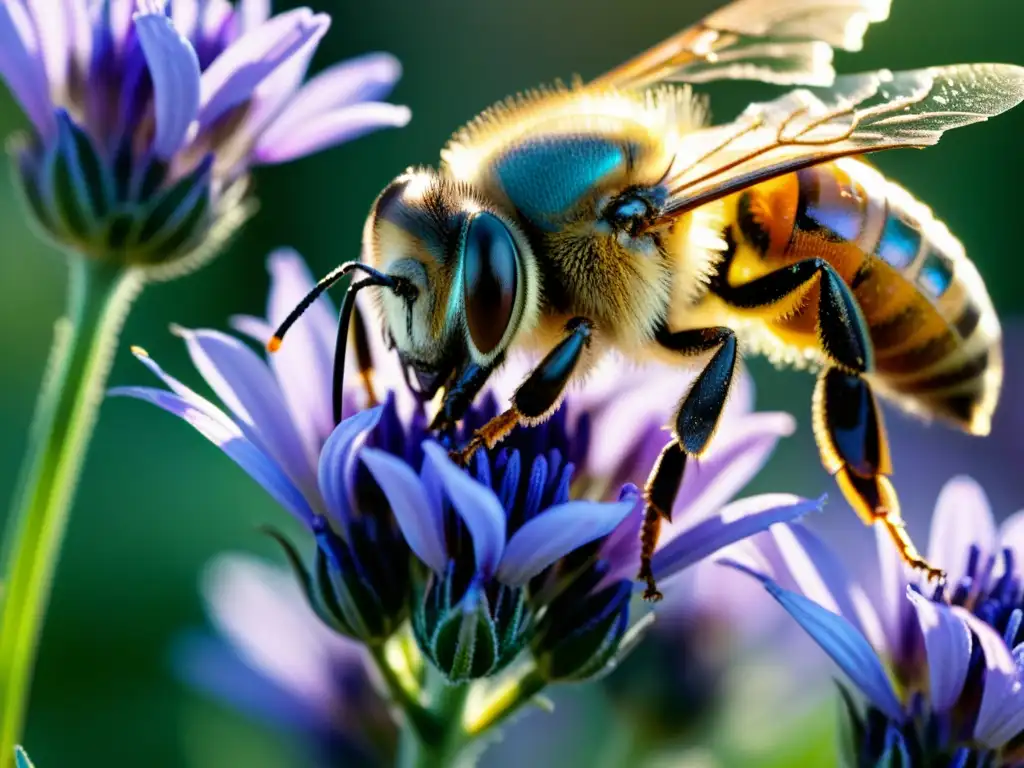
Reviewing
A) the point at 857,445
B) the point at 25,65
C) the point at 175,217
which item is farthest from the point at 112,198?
the point at 857,445

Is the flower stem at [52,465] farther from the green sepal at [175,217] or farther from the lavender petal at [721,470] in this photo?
the lavender petal at [721,470]

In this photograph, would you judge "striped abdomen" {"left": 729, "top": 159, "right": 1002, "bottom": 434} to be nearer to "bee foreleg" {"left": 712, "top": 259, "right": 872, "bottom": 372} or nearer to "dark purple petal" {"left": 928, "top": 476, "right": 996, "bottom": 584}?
"bee foreleg" {"left": 712, "top": 259, "right": 872, "bottom": 372}

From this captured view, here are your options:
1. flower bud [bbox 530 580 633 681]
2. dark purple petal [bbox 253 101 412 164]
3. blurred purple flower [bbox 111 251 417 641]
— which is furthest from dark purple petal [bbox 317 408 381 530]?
dark purple petal [bbox 253 101 412 164]

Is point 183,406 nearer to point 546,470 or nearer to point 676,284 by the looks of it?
point 546,470

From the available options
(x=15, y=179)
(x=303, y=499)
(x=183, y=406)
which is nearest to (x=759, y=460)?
(x=303, y=499)

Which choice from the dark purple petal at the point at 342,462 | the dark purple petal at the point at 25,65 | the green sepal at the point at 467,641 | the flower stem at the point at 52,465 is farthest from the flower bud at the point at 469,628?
the dark purple petal at the point at 25,65

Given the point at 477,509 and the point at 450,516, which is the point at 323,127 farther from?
the point at 477,509
